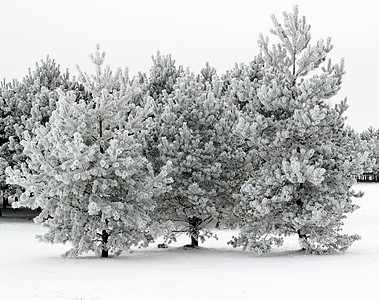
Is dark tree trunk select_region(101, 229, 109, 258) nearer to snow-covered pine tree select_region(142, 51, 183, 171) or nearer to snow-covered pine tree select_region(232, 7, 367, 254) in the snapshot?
snow-covered pine tree select_region(232, 7, 367, 254)

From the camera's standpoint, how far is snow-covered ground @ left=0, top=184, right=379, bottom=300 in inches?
352

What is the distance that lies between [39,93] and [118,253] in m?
17.4

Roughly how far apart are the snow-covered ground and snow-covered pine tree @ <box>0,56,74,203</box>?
40.4 ft

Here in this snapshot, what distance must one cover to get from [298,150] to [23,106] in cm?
1975

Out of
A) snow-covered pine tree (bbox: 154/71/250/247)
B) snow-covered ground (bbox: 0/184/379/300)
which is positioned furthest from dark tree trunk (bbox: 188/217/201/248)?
snow-covered ground (bbox: 0/184/379/300)

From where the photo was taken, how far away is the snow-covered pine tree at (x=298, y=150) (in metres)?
15.5

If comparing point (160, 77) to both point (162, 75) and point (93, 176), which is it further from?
point (93, 176)

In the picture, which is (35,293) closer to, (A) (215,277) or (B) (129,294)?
(B) (129,294)

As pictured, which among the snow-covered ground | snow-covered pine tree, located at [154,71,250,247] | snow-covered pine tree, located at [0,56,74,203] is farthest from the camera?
snow-covered pine tree, located at [0,56,74,203]

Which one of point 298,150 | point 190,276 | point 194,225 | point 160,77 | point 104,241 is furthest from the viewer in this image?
point 160,77

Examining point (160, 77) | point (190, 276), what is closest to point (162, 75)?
point (160, 77)

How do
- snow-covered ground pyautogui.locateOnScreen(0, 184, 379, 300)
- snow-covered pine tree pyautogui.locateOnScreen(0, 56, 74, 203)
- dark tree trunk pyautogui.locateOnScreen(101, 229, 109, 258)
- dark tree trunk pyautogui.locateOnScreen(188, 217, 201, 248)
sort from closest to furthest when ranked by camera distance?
snow-covered ground pyautogui.locateOnScreen(0, 184, 379, 300) → dark tree trunk pyautogui.locateOnScreen(101, 229, 109, 258) → dark tree trunk pyautogui.locateOnScreen(188, 217, 201, 248) → snow-covered pine tree pyautogui.locateOnScreen(0, 56, 74, 203)

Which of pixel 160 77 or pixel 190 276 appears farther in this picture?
pixel 160 77

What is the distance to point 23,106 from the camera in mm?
30750
